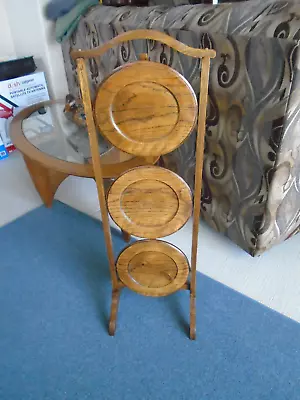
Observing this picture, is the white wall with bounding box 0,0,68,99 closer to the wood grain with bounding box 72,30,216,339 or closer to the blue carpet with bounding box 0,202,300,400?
the blue carpet with bounding box 0,202,300,400

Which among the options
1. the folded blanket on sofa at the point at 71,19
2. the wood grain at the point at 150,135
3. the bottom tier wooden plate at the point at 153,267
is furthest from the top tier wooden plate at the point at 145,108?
the folded blanket on sofa at the point at 71,19

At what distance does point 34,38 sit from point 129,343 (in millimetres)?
1975

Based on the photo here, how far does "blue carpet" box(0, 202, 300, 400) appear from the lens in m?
0.98

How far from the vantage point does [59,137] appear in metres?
1.56

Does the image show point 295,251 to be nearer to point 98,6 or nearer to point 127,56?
point 127,56

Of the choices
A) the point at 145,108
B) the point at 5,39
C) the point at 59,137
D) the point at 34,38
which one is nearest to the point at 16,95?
the point at 34,38

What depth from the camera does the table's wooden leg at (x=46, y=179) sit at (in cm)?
158

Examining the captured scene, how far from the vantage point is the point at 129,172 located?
34.5 inches

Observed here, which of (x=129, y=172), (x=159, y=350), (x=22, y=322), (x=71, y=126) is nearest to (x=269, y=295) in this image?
(x=159, y=350)

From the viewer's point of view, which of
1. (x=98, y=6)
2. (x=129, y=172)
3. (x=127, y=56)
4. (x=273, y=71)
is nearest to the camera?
(x=129, y=172)

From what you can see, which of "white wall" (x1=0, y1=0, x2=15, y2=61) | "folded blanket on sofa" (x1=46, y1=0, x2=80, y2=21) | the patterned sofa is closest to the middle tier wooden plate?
the patterned sofa

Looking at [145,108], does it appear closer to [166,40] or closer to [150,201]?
[166,40]

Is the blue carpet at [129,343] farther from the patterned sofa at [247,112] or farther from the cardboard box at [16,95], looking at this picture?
the cardboard box at [16,95]

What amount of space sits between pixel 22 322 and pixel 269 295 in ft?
2.74
